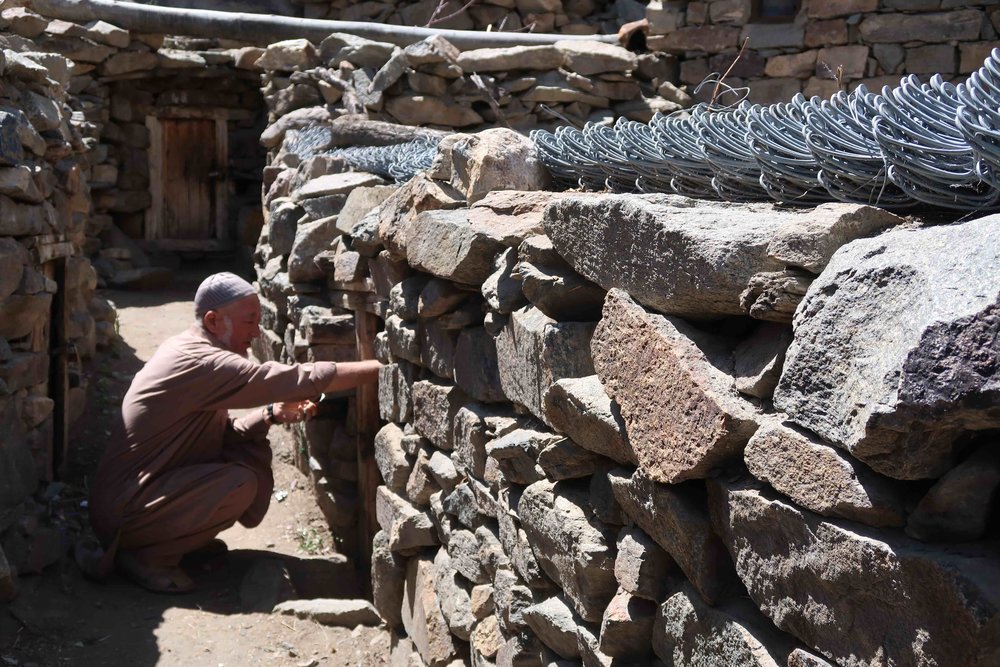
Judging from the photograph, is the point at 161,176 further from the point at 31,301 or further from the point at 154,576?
the point at 154,576

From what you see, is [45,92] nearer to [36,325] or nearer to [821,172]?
[36,325]

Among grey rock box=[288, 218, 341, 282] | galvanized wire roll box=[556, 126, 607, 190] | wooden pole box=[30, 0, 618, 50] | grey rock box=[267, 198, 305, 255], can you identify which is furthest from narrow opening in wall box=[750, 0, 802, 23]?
galvanized wire roll box=[556, 126, 607, 190]

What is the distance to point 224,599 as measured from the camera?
474cm

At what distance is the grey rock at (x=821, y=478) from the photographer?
1.52 meters

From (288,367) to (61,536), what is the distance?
4.40 ft


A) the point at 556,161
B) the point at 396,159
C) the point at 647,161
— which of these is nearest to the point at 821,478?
the point at 647,161

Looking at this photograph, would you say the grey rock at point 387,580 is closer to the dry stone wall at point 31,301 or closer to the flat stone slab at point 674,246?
the dry stone wall at point 31,301

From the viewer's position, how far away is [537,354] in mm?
2715

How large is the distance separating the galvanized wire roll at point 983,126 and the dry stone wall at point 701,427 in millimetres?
160

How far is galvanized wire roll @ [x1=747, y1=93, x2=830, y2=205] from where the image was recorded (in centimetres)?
213

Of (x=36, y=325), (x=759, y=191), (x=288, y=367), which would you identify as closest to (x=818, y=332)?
(x=759, y=191)

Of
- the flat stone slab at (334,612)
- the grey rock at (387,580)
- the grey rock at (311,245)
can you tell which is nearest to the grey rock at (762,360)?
→ the grey rock at (387,580)

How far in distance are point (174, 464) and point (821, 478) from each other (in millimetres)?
3877

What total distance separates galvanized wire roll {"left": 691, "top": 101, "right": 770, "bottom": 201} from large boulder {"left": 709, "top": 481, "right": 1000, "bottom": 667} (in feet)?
2.58
